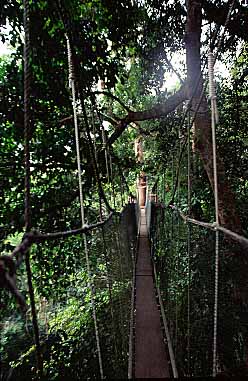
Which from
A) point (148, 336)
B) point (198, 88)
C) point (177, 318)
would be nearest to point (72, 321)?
point (177, 318)

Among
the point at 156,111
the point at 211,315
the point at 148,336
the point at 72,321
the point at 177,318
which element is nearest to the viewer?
the point at 211,315

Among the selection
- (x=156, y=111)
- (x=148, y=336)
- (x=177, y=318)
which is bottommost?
(x=148, y=336)

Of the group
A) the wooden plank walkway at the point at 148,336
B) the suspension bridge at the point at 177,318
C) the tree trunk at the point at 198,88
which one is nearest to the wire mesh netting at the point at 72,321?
the suspension bridge at the point at 177,318

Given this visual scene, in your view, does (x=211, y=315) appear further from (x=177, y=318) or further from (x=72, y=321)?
(x=72, y=321)

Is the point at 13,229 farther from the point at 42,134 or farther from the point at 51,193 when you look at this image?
the point at 42,134

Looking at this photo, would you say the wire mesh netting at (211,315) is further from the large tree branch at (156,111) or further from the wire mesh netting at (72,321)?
the large tree branch at (156,111)

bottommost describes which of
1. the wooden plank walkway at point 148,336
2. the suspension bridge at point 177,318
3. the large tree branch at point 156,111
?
the wooden plank walkway at point 148,336

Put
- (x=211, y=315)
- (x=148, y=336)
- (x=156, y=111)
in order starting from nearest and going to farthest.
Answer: (x=211, y=315) < (x=148, y=336) < (x=156, y=111)

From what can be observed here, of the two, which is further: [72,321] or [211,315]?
[72,321]

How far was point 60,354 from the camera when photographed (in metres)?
1.18

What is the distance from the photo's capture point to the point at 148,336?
185 centimetres

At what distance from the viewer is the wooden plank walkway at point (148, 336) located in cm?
149

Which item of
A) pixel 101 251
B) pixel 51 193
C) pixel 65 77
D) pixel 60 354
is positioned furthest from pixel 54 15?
pixel 60 354

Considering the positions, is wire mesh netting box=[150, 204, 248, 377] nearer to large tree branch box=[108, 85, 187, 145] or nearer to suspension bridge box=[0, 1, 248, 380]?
suspension bridge box=[0, 1, 248, 380]
